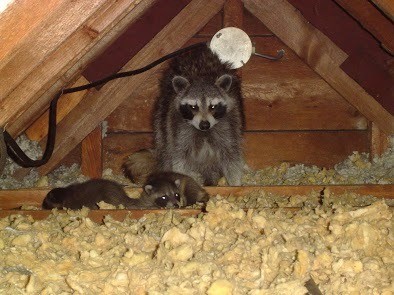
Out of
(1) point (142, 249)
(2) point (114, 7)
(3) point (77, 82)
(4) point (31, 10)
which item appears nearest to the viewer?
(4) point (31, 10)

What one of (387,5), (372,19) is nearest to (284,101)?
(372,19)

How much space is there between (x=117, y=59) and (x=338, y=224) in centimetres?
221

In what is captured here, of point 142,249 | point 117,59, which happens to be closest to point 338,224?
point 142,249

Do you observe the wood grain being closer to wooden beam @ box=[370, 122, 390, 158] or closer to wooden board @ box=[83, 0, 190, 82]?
wooden board @ box=[83, 0, 190, 82]

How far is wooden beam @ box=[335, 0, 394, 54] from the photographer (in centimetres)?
330

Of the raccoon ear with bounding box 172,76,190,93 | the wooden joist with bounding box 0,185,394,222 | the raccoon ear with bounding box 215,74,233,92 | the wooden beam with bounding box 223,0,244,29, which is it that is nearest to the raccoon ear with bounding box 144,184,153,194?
the wooden joist with bounding box 0,185,394,222

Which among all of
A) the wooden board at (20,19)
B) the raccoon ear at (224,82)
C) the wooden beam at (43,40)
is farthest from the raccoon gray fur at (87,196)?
the wooden board at (20,19)

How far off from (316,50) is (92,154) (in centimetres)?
176

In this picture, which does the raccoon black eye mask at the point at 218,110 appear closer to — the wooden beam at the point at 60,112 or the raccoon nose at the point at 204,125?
the raccoon nose at the point at 204,125

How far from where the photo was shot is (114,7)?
7.26ft

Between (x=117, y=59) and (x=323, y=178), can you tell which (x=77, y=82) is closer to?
(x=117, y=59)

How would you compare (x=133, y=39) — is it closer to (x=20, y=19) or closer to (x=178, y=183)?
(x=178, y=183)

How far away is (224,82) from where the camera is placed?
4.08 metres

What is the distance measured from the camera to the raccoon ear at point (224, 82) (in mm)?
4039
